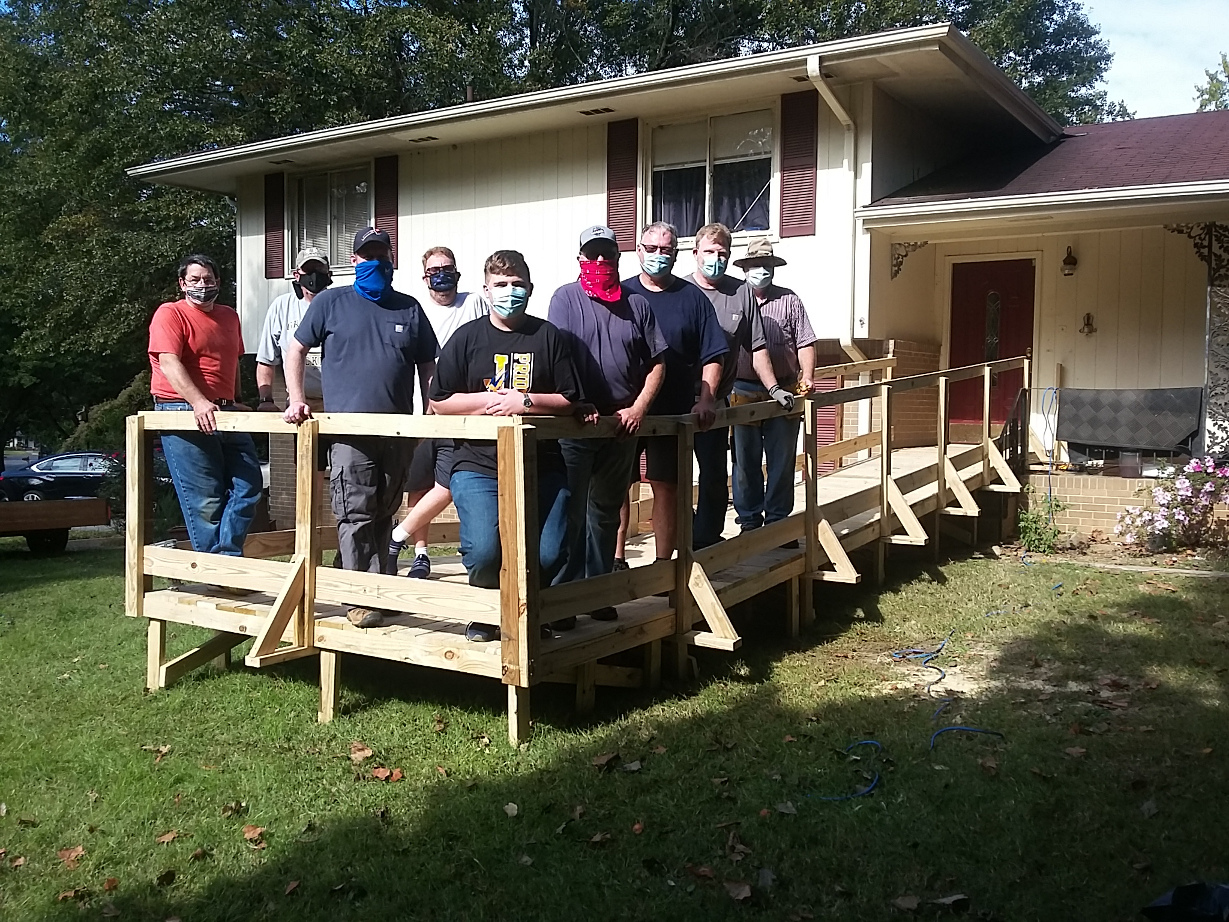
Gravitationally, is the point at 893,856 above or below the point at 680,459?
below

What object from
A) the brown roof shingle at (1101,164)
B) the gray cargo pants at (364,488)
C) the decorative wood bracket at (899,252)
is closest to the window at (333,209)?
the decorative wood bracket at (899,252)

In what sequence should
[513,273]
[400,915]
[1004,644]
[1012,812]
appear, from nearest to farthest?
[400,915]
[1012,812]
[513,273]
[1004,644]

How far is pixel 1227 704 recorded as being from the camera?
500 centimetres

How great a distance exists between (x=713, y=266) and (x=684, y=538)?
153cm

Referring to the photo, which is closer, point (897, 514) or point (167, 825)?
point (167, 825)

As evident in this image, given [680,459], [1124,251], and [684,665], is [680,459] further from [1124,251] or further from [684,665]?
[1124,251]

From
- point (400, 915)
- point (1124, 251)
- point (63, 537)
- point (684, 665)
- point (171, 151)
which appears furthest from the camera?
point (171, 151)

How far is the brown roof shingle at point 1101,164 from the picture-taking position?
9.83m

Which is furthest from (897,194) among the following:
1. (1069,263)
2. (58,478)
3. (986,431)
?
(58,478)

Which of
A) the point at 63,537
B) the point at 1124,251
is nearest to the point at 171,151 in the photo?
the point at 63,537

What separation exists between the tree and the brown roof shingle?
3016 centimetres

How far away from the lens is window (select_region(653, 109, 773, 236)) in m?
11.7

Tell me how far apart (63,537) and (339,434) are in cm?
1070

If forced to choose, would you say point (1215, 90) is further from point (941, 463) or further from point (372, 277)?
point (372, 277)
